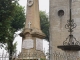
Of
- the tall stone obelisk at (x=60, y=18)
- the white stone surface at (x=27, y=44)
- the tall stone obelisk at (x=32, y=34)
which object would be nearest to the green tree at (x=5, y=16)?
the tall stone obelisk at (x=32, y=34)

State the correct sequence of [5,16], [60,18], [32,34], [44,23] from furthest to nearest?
1. [44,23]
2. [5,16]
3. [60,18]
4. [32,34]

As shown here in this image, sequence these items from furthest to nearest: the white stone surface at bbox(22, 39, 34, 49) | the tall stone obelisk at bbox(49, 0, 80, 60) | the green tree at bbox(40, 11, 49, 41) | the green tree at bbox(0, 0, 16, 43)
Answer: the green tree at bbox(40, 11, 49, 41), the green tree at bbox(0, 0, 16, 43), the white stone surface at bbox(22, 39, 34, 49), the tall stone obelisk at bbox(49, 0, 80, 60)

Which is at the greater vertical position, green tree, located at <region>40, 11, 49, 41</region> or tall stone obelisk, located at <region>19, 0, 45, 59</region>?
green tree, located at <region>40, 11, 49, 41</region>

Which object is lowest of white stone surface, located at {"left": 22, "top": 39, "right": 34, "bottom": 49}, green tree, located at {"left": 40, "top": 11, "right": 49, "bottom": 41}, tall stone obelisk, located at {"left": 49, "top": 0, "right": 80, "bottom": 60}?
white stone surface, located at {"left": 22, "top": 39, "right": 34, "bottom": 49}

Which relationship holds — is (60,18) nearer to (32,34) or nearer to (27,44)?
(32,34)

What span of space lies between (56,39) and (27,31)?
2567 mm

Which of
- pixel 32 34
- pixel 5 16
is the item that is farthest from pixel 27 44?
pixel 5 16

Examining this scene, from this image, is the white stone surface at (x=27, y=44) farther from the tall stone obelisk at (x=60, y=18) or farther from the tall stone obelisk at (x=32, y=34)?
the tall stone obelisk at (x=60, y=18)

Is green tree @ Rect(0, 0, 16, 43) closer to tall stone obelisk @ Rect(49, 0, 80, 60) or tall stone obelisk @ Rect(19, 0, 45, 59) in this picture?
tall stone obelisk @ Rect(19, 0, 45, 59)

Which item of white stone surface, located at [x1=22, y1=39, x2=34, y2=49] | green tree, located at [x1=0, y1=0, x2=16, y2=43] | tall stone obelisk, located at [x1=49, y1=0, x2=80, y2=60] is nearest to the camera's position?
tall stone obelisk, located at [x1=49, y1=0, x2=80, y2=60]

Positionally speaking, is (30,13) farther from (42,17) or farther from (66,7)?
(42,17)

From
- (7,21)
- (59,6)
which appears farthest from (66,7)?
(7,21)

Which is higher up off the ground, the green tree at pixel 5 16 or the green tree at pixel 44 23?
the green tree at pixel 44 23

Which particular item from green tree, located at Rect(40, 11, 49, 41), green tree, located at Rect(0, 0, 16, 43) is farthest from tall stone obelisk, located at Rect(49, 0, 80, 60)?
green tree, located at Rect(40, 11, 49, 41)
